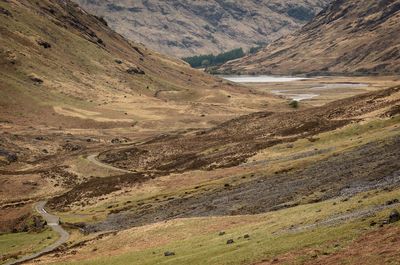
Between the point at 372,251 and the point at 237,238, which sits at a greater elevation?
the point at 372,251

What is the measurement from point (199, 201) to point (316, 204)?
71.3 feet

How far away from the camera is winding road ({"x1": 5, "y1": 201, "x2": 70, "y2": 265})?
6147cm

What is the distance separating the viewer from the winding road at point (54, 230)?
2420 inches

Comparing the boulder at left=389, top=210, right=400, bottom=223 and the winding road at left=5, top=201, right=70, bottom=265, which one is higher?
the boulder at left=389, top=210, right=400, bottom=223

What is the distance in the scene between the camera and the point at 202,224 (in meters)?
59.9

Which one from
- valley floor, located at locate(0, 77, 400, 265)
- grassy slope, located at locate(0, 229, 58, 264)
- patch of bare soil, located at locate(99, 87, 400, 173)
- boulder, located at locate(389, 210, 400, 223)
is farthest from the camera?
patch of bare soil, located at locate(99, 87, 400, 173)

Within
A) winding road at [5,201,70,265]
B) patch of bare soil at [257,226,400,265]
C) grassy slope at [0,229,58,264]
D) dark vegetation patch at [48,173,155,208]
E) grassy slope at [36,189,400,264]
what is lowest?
grassy slope at [0,229,58,264]

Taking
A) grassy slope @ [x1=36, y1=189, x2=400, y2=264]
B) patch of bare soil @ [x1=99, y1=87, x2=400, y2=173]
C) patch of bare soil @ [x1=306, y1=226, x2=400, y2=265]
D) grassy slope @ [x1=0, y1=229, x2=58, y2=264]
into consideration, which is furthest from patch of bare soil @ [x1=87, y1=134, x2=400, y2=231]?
patch of bare soil @ [x1=99, y1=87, x2=400, y2=173]

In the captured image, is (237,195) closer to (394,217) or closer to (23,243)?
(23,243)

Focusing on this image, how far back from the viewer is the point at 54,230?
75.6 meters

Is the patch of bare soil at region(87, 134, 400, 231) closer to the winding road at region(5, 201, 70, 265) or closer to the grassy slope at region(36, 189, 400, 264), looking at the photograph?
the winding road at region(5, 201, 70, 265)

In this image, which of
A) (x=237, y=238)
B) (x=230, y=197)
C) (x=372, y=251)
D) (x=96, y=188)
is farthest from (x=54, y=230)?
(x=372, y=251)

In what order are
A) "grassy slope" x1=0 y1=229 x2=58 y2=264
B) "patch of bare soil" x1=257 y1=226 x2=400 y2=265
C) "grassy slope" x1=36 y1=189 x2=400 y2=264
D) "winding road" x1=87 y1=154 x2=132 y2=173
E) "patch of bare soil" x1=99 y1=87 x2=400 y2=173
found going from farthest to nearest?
"winding road" x1=87 y1=154 x2=132 y2=173, "patch of bare soil" x1=99 y1=87 x2=400 y2=173, "grassy slope" x1=0 y1=229 x2=58 y2=264, "grassy slope" x1=36 y1=189 x2=400 y2=264, "patch of bare soil" x1=257 y1=226 x2=400 y2=265

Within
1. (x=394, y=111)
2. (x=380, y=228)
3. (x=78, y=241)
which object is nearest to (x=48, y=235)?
(x=78, y=241)
